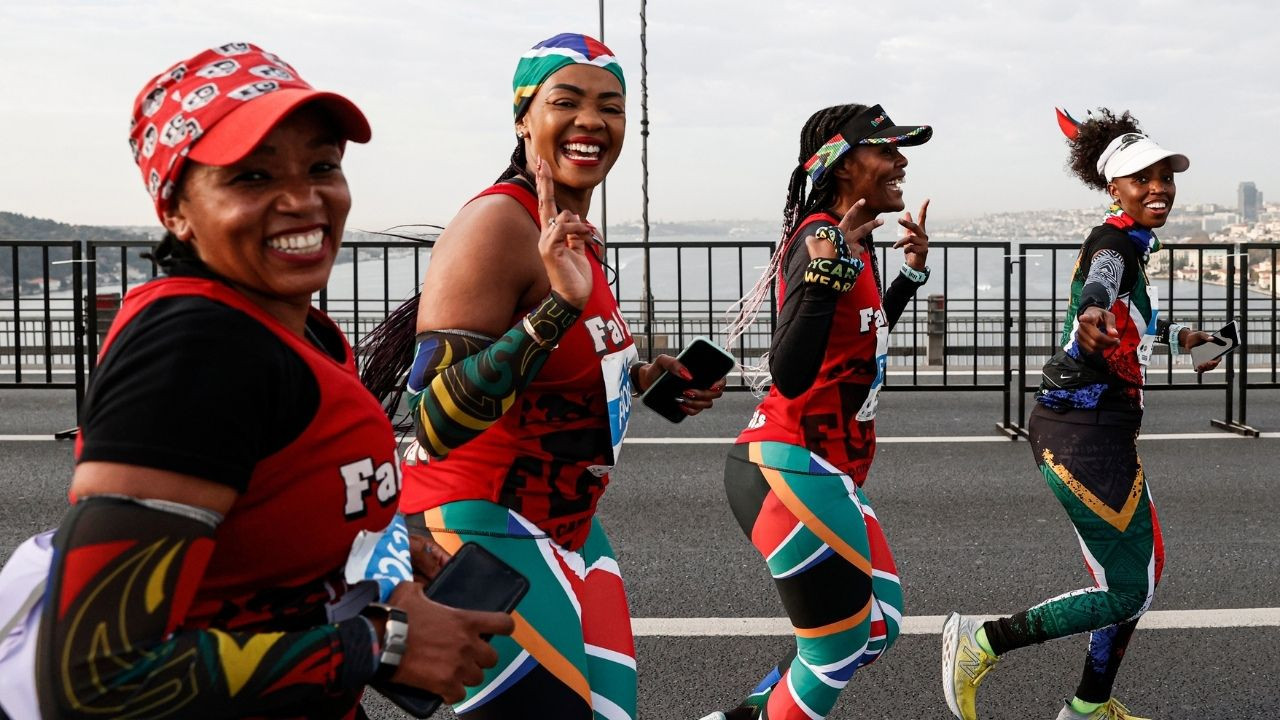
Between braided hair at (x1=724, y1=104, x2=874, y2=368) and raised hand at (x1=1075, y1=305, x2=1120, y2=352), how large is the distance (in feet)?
3.24

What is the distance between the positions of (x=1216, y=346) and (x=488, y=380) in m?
3.74

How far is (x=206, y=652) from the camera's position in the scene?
4.77 ft

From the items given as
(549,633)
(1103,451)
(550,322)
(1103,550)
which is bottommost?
(1103,550)

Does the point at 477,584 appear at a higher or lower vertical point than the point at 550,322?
lower

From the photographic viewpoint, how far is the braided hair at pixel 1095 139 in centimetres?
487

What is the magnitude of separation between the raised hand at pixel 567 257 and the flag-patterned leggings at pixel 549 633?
58 centimetres

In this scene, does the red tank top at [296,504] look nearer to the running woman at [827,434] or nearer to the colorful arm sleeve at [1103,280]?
the running woman at [827,434]

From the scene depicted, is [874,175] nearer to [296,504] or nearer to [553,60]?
[553,60]

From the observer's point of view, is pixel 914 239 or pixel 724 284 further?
pixel 724 284

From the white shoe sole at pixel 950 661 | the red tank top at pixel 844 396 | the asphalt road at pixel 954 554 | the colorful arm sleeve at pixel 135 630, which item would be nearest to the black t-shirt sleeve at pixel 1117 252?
the red tank top at pixel 844 396

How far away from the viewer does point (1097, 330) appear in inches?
162

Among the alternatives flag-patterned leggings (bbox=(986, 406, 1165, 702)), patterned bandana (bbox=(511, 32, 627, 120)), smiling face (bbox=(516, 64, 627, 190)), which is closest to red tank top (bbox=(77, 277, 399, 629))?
smiling face (bbox=(516, 64, 627, 190))

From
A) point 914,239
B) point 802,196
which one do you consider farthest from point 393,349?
point 914,239

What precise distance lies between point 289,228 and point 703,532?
516 cm
